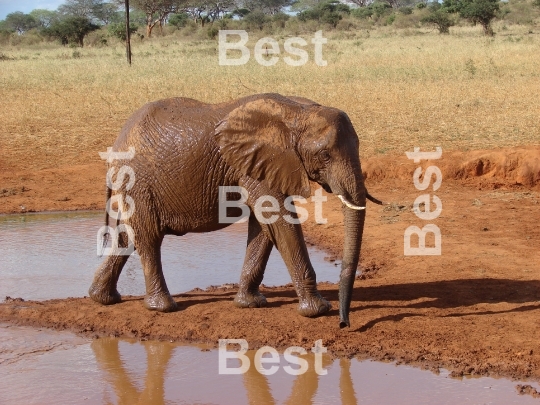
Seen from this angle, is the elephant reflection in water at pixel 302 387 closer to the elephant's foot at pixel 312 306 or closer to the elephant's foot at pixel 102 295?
the elephant's foot at pixel 312 306

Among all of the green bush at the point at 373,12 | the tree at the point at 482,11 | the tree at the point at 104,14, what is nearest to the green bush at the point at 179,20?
the green bush at the point at 373,12

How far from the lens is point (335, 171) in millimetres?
6363

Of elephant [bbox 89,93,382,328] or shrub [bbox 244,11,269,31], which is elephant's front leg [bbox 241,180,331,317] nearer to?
elephant [bbox 89,93,382,328]

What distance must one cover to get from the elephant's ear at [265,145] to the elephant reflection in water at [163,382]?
1343mm

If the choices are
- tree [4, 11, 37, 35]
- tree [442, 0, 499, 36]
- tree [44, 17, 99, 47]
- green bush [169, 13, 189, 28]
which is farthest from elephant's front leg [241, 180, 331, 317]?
tree [4, 11, 37, 35]

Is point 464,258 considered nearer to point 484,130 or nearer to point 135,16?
point 484,130

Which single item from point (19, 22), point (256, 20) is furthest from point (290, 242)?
point (19, 22)

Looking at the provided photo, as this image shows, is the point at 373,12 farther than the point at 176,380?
Yes

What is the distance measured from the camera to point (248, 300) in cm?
717

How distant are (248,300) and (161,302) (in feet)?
2.39

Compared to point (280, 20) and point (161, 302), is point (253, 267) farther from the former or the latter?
point (280, 20)

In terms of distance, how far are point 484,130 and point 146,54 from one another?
1980 centimetres

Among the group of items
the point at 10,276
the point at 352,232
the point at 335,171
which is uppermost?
the point at 335,171

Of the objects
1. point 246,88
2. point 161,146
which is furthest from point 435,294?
point 246,88
